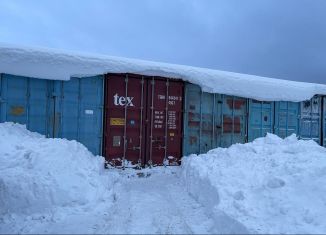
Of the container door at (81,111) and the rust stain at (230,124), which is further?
the rust stain at (230,124)

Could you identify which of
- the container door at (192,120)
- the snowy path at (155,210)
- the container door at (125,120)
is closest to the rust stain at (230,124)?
the container door at (192,120)

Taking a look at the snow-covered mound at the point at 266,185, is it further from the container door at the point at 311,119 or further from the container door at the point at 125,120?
the container door at the point at 311,119

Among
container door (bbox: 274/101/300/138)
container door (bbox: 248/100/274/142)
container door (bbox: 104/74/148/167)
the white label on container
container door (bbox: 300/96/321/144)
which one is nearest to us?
the white label on container

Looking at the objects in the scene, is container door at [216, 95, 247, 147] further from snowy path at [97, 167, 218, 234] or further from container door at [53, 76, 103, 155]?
container door at [53, 76, 103, 155]

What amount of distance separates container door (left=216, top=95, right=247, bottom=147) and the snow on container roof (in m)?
0.32

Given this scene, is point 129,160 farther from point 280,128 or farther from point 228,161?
point 280,128

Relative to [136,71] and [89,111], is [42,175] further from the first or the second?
[136,71]

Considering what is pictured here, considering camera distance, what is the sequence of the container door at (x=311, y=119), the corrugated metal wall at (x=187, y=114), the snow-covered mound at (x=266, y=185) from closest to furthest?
the snow-covered mound at (x=266, y=185) → the corrugated metal wall at (x=187, y=114) → the container door at (x=311, y=119)

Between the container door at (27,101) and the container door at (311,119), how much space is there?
9805 millimetres

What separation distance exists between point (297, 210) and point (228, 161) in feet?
10.3

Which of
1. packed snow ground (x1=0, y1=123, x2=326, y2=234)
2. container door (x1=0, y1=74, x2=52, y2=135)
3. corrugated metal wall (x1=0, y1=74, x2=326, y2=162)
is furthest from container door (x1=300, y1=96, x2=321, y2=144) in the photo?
container door (x1=0, y1=74, x2=52, y2=135)

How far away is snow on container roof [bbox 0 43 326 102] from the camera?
8961 mm

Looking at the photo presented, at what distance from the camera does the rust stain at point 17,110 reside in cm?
904

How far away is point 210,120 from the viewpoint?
38.0ft
